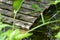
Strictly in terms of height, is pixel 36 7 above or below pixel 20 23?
above

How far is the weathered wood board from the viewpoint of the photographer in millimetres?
1764

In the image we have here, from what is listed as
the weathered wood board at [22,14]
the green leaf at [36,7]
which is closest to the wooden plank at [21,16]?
the weathered wood board at [22,14]

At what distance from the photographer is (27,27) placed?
1.70 m

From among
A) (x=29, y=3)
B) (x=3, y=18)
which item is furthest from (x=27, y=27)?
(x=29, y=3)

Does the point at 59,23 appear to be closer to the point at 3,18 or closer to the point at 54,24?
the point at 54,24

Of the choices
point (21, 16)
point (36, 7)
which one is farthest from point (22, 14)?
point (36, 7)

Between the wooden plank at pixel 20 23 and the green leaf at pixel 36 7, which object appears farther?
the green leaf at pixel 36 7

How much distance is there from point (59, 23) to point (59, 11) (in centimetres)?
12

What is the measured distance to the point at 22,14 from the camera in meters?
1.91

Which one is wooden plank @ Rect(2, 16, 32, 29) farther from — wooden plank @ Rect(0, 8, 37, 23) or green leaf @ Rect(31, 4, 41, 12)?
green leaf @ Rect(31, 4, 41, 12)

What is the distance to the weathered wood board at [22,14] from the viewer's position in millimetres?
1764

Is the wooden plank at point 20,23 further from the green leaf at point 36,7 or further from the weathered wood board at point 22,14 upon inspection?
the green leaf at point 36,7

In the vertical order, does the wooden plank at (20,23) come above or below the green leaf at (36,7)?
below

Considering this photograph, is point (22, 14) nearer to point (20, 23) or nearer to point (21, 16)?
point (21, 16)
